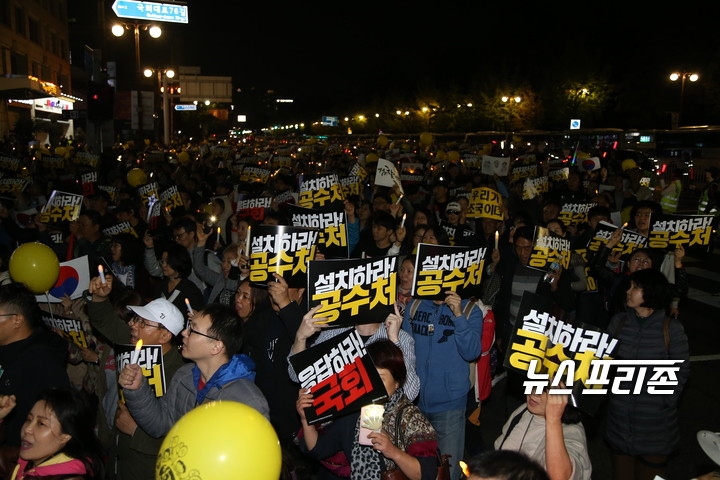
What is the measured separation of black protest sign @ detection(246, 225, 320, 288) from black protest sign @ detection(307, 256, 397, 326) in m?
0.82

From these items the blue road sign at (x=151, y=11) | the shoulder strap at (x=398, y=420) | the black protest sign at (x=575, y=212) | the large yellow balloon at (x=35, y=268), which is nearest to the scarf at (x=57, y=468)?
the shoulder strap at (x=398, y=420)

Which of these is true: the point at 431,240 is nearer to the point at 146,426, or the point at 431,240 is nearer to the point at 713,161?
the point at 146,426

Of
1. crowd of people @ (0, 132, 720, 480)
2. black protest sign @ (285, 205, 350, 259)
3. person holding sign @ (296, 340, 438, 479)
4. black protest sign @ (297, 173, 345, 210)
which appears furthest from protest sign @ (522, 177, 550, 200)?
person holding sign @ (296, 340, 438, 479)

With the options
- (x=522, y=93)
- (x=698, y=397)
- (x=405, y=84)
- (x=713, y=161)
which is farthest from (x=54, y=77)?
(x=405, y=84)

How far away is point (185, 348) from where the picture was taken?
4.07m

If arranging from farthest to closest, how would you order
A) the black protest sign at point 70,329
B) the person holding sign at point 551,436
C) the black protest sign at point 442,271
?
the black protest sign at point 70,329, the black protest sign at point 442,271, the person holding sign at point 551,436

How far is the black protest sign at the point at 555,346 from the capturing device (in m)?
3.61

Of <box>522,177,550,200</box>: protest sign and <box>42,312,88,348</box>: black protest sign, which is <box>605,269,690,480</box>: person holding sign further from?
<box>522,177,550,200</box>: protest sign

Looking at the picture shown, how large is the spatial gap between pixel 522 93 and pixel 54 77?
41.7 metres

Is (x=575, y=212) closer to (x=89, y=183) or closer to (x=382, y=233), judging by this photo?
(x=382, y=233)

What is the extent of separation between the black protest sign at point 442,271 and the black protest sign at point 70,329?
9.57 ft

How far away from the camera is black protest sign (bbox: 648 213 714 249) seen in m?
7.46

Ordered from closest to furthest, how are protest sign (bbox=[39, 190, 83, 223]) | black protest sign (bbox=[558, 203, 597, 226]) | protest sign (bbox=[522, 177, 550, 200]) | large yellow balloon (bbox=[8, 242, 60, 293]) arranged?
large yellow balloon (bbox=[8, 242, 60, 293])
protest sign (bbox=[39, 190, 83, 223])
black protest sign (bbox=[558, 203, 597, 226])
protest sign (bbox=[522, 177, 550, 200])

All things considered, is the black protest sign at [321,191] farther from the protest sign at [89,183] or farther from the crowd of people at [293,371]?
the protest sign at [89,183]
